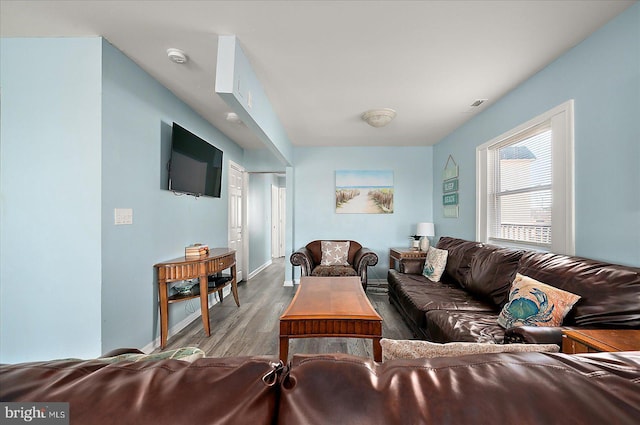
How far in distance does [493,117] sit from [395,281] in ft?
7.19

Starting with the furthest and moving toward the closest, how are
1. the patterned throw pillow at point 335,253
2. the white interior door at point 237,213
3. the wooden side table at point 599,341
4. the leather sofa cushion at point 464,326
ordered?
1. the white interior door at point 237,213
2. the patterned throw pillow at point 335,253
3. the leather sofa cushion at point 464,326
4. the wooden side table at point 599,341

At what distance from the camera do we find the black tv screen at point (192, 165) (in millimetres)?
2578

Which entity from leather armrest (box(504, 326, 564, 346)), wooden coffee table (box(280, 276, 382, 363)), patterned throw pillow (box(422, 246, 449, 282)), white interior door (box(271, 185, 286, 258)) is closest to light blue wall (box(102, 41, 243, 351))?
wooden coffee table (box(280, 276, 382, 363))

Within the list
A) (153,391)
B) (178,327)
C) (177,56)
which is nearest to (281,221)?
(178,327)

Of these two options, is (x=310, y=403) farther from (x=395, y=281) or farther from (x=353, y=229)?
(x=353, y=229)

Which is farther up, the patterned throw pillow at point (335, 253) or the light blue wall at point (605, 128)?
the light blue wall at point (605, 128)

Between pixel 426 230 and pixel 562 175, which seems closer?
pixel 562 175

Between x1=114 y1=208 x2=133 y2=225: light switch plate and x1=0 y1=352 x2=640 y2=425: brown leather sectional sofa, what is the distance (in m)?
1.75

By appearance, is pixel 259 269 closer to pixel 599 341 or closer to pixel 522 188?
pixel 522 188

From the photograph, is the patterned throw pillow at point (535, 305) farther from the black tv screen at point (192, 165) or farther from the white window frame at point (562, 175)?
the black tv screen at point (192, 165)

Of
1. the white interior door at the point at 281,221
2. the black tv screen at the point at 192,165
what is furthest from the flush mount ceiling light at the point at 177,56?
the white interior door at the point at 281,221

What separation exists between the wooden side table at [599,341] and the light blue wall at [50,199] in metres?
2.81

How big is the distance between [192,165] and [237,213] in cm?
184

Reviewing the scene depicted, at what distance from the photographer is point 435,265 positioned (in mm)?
3141
